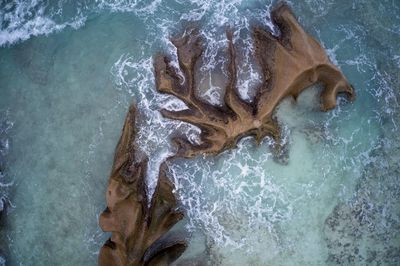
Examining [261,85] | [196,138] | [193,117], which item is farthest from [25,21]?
[261,85]

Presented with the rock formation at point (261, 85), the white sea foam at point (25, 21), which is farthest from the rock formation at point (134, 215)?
the white sea foam at point (25, 21)

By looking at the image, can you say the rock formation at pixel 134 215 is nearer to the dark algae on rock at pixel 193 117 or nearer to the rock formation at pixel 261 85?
the dark algae on rock at pixel 193 117

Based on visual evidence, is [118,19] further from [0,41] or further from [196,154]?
[196,154]

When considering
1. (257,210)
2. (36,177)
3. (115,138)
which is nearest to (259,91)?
(257,210)

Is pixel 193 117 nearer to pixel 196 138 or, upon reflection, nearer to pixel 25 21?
pixel 196 138

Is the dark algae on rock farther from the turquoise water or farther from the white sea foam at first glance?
the white sea foam

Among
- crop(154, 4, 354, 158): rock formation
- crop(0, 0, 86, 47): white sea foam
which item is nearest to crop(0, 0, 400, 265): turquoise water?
crop(0, 0, 86, 47): white sea foam

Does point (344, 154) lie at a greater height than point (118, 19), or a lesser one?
lesser
